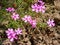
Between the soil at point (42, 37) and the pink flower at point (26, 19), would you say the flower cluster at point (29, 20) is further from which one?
the soil at point (42, 37)

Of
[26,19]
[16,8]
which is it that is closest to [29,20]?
[26,19]

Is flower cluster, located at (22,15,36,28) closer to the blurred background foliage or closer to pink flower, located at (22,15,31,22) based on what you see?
pink flower, located at (22,15,31,22)

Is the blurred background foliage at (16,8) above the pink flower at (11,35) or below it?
above

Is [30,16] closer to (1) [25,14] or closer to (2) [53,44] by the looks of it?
(1) [25,14]

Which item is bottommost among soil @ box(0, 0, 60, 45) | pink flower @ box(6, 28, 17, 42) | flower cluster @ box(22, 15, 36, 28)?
soil @ box(0, 0, 60, 45)

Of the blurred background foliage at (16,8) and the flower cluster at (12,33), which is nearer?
the flower cluster at (12,33)

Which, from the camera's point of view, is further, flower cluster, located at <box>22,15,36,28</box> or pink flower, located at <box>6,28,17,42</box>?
flower cluster, located at <box>22,15,36,28</box>

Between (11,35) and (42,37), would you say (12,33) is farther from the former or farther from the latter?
(42,37)

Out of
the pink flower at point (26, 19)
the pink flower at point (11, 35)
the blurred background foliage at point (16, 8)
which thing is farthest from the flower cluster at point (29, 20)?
the pink flower at point (11, 35)

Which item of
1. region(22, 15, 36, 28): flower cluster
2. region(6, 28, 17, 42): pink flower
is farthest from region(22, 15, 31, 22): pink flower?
region(6, 28, 17, 42): pink flower

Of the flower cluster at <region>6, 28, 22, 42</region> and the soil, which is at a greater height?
the flower cluster at <region>6, 28, 22, 42</region>

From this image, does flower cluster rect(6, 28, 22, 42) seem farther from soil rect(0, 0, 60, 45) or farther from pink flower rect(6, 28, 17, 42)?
soil rect(0, 0, 60, 45)

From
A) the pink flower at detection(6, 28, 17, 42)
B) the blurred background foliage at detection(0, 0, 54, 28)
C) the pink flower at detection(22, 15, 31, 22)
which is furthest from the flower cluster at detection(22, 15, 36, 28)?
the pink flower at detection(6, 28, 17, 42)
